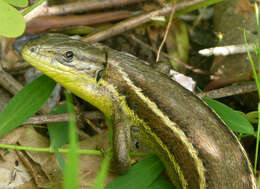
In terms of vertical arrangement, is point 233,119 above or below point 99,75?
below

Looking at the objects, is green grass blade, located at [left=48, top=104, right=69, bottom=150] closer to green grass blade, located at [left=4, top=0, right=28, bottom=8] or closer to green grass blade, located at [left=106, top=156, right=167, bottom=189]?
green grass blade, located at [left=106, top=156, right=167, bottom=189]

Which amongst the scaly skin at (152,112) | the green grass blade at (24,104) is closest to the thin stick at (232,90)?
the scaly skin at (152,112)

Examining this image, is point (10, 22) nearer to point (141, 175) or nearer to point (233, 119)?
point (141, 175)

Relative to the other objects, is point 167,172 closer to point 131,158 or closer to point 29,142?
point 131,158

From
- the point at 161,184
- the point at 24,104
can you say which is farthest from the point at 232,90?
the point at 24,104

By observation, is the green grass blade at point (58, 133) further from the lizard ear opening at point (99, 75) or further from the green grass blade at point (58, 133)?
the lizard ear opening at point (99, 75)

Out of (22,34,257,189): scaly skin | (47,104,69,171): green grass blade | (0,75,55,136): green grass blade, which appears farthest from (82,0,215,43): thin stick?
(47,104,69,171): green grass blade

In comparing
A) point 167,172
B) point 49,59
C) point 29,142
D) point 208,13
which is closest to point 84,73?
point 49,59
